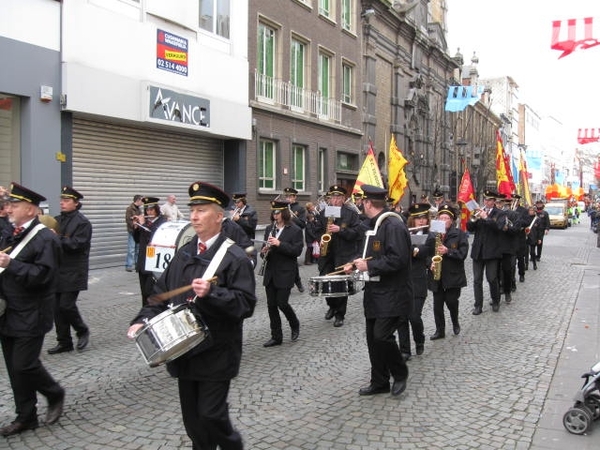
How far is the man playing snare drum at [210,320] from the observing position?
349 cm

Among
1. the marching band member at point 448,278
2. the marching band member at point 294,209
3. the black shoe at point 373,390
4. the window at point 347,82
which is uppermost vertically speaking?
the window at point 347,82

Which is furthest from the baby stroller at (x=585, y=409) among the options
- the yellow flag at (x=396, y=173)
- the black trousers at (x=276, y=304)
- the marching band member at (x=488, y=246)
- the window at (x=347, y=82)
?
the window at (x=347, y=82)

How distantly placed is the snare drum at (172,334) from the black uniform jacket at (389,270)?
2.37 meters

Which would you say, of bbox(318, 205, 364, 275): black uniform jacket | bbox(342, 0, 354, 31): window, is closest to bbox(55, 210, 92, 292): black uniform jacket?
bbox(318, 205, 364, 275): black uniform jacket

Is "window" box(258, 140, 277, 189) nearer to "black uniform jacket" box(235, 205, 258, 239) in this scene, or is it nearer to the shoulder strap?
A: "black uniform jacket" box(235, 205, 258, 239)

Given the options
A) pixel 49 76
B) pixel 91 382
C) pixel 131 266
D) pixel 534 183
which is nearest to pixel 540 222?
pixel 131 266

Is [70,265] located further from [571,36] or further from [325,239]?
[571,36]

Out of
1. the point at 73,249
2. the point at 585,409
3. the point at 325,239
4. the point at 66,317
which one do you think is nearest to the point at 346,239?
the point at 325,239

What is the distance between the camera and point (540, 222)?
1734cm

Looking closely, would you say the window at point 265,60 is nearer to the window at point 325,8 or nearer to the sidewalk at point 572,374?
the window at point 325,8

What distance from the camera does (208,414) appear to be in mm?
3498

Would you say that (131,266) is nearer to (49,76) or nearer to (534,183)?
(49,76)

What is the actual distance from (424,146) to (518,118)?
57.4 meters

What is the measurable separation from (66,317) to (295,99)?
15293mm
